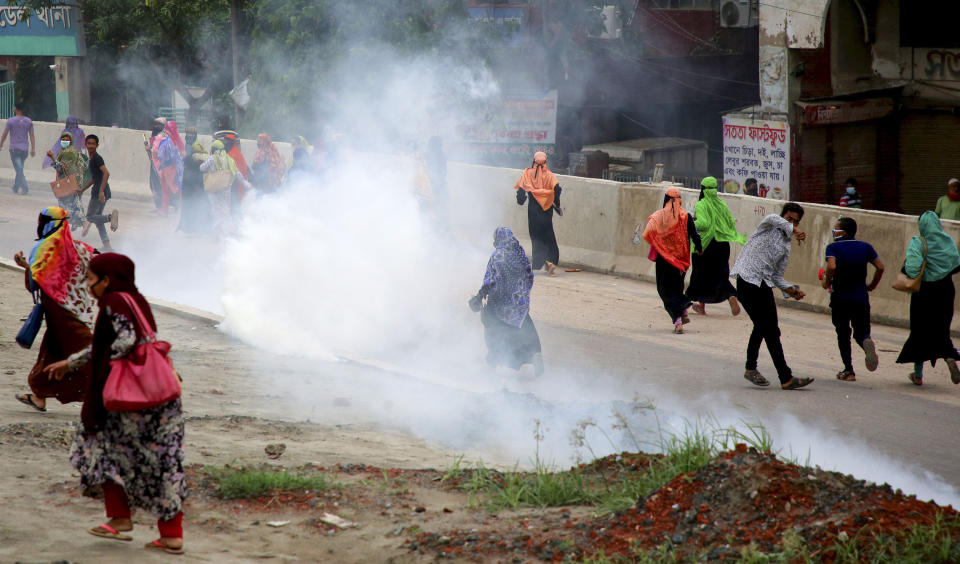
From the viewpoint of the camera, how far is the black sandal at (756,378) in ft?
29.9

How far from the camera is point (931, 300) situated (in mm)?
9367

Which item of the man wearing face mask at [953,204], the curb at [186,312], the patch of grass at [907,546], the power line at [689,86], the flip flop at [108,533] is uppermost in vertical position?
the power line at [689,86]

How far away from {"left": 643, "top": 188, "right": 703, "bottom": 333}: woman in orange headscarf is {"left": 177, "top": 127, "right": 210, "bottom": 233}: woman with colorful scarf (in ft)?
26.7

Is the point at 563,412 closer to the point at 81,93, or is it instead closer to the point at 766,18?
the point at 766,18

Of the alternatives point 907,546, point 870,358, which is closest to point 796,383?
point 870,358

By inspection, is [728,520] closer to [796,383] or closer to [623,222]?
[796,383]

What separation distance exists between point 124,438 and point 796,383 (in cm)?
575

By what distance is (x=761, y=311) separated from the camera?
9078 mm

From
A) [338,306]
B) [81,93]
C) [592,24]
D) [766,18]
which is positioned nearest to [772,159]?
[766,18]

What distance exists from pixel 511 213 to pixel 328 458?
33.6ft

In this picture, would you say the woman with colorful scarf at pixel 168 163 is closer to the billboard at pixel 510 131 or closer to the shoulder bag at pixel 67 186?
the shoulder bag at pixel 67 186

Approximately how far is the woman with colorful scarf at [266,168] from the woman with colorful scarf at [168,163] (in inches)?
78.5

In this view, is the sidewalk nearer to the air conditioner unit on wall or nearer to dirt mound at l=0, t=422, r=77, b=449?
the air conditioner unit on wall

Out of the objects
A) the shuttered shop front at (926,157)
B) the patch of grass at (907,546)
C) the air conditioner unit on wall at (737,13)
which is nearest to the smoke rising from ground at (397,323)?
the patch of grass at (907,546)
